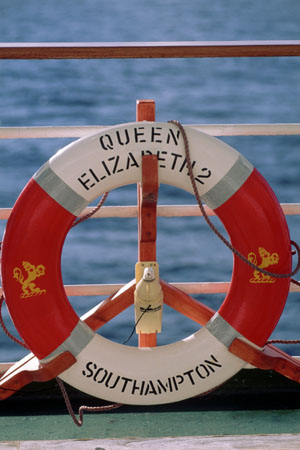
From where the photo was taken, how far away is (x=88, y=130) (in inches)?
80.1

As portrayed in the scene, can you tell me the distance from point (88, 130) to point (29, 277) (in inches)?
17.8

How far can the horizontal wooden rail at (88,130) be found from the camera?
2.00 meters

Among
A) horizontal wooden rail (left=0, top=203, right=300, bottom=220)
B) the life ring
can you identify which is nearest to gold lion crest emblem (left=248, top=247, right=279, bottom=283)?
the life ring

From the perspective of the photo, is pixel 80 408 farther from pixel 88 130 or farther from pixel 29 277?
pixel 88 130

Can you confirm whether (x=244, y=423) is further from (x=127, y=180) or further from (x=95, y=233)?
(x=95, y=233)

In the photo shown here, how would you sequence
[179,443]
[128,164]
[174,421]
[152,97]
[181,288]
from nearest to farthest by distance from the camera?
1. [128,164]
2. [179,443]
3. [174,421]
4. [181,288]
5. [152,97]

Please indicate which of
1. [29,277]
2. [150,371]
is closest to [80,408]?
[150,371]

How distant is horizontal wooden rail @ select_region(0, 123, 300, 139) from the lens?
200 centimetres

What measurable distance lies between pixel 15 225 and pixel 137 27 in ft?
31.5

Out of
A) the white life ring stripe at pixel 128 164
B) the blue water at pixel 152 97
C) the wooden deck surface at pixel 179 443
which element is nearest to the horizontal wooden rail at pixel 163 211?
the white life ring stripe at pixel 128 164

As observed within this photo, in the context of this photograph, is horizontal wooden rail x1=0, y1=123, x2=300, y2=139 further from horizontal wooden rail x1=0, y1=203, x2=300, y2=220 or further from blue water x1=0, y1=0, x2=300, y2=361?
blue water x1=0, y1=0, x2=300, y2=361

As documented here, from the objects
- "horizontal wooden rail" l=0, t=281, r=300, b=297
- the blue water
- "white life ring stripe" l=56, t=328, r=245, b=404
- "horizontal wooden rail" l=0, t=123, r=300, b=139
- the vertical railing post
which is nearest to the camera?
the vertical railing post

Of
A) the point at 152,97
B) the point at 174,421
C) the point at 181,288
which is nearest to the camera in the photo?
the point at 174,421

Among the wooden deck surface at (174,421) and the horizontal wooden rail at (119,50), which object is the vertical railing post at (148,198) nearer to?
the horizontal wooden rail at (119,50)
